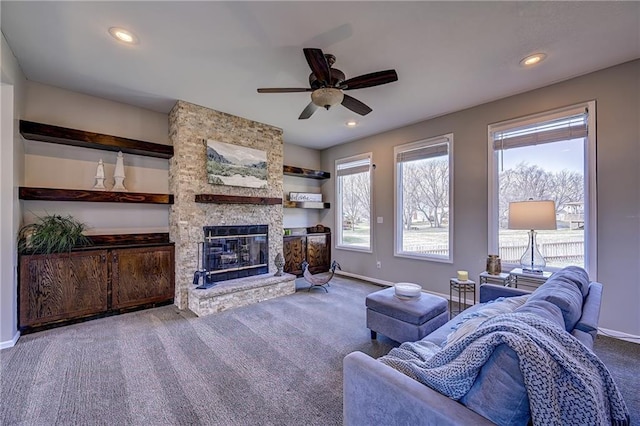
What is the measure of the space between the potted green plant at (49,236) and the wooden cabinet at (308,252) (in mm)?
3137

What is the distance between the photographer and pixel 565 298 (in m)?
1.42

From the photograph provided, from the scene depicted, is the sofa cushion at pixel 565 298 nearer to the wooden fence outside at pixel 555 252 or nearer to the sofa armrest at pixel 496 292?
the sofa armrest at pixel 496 292

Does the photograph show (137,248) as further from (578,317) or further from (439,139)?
(439,139)

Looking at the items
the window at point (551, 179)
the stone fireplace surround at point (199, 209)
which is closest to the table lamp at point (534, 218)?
the window at point (551, 179)

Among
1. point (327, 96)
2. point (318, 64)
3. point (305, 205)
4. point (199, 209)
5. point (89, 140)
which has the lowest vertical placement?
point (199, 209)

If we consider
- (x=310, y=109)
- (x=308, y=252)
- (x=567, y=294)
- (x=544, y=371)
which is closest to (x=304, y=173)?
(x=308, y=252)

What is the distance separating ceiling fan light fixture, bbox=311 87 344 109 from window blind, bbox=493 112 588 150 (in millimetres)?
2516

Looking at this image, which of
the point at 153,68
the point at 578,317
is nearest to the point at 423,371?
the point at 578,317

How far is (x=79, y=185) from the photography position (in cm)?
362

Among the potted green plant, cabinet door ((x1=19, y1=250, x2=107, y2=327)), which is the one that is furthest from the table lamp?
the potted green plant

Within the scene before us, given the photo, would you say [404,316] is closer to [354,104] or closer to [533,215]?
[533,215]

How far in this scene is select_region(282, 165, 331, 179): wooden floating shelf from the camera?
18.2ft

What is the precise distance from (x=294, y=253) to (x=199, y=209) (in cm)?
218

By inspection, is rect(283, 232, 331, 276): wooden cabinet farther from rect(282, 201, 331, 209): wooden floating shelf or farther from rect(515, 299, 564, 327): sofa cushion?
rect(515, 299, 564, 327): sofa cushion
